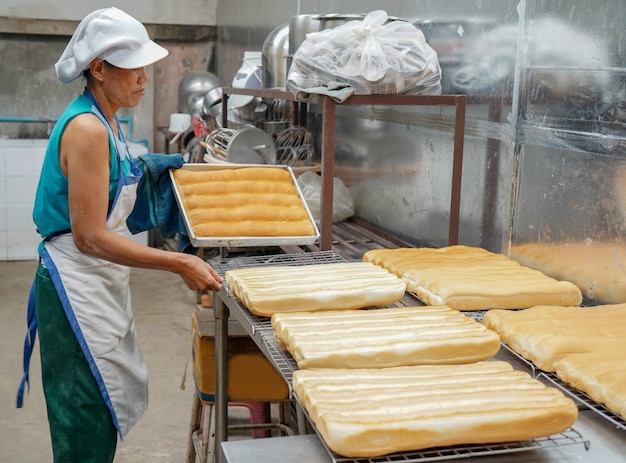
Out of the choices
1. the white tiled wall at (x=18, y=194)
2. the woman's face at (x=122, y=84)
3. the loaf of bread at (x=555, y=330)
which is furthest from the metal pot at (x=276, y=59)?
the white tiled wall at (x=18, y=194)

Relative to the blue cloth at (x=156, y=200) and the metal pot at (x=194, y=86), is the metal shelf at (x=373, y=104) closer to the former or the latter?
the blue cloth at (x=156, y=200)

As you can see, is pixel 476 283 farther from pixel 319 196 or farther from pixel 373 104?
pixel 319 196

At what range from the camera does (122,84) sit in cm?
233

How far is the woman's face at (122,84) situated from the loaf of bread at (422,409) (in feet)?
3.80

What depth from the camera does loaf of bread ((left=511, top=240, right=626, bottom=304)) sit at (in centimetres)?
229

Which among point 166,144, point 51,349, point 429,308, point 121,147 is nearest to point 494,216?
point 429,308

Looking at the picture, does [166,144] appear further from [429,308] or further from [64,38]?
[429,308]

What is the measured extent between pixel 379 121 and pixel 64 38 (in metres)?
4.91

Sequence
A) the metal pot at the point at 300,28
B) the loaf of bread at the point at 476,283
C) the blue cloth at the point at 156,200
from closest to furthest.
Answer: the loaf of bread at the point at 476,283 < the blue cloth at the point at 156,200 < the metal pot at the point at 300,28

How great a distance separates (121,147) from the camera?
2414 millimetres

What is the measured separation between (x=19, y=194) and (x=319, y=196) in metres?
4.24

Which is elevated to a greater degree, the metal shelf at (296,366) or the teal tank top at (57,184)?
the teal tank top at (57,184)

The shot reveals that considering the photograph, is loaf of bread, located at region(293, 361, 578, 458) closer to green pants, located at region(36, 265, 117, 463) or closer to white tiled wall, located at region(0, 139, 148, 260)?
green pants, located at region(36, 265, 117, 463)

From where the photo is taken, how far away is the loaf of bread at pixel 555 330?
1761mm
